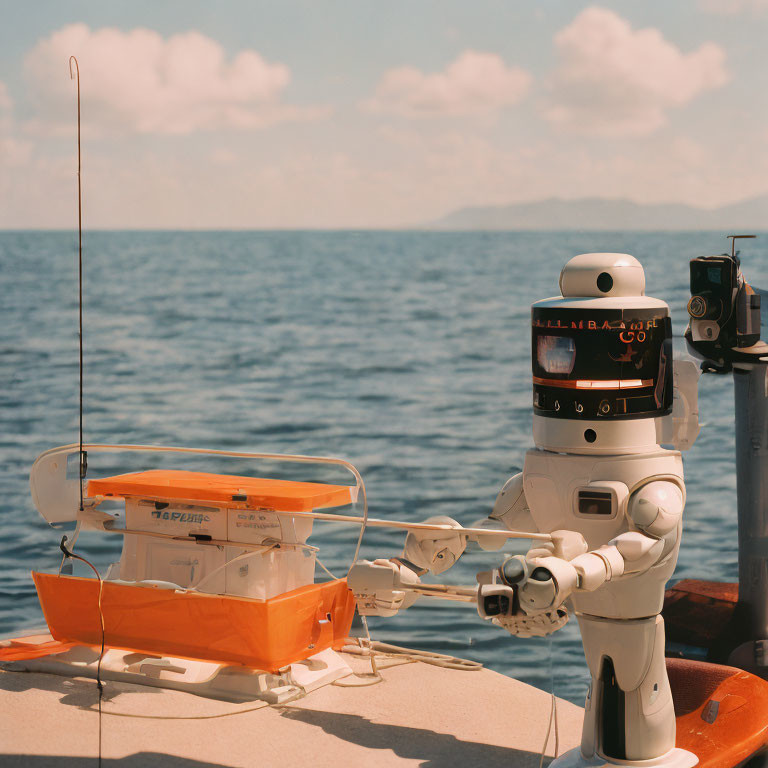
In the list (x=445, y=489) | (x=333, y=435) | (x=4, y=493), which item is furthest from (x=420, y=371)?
(x=4, y=493)

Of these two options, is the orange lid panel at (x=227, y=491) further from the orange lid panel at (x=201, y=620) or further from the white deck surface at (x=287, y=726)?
the white deck surface at (x=287, y=726)

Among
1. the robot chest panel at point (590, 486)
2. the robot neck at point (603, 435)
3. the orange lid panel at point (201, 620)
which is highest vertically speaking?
the robot neck at point (603, 435)

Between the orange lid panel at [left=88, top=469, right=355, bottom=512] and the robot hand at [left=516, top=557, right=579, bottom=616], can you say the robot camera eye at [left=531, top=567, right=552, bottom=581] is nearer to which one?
the robot hand at [left=516, top=557, right=579, bottom=616]

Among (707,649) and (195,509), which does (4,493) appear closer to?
(195,509)

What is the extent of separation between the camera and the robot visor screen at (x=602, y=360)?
3.55 metres

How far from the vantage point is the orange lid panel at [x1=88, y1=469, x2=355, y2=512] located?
14.1ft

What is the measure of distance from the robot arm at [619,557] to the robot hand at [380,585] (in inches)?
23.1

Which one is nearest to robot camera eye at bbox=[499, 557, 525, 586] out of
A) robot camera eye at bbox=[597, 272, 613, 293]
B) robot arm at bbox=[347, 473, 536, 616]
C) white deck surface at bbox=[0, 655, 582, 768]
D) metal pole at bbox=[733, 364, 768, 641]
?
robot arm at bbox=[347, 473, 536, 616]

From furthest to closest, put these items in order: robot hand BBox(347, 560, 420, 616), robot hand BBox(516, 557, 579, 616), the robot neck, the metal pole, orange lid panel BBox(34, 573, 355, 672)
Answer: the metal pole < orange lid panel BBox(34, 573, 355, 672) < robot hand BBox(347, 560, 420, 616) < the robot neck < robot hand BBox(516, 557, 579, 616)

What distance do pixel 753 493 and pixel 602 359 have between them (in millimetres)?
1410

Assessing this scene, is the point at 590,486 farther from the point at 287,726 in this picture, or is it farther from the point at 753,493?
the point at 287,726

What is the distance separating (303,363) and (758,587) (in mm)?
23191

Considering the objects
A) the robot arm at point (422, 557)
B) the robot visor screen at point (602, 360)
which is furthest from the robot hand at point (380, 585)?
the robot visor screen at point (602, 360)

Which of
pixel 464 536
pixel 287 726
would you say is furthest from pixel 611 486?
pixel 287 726
